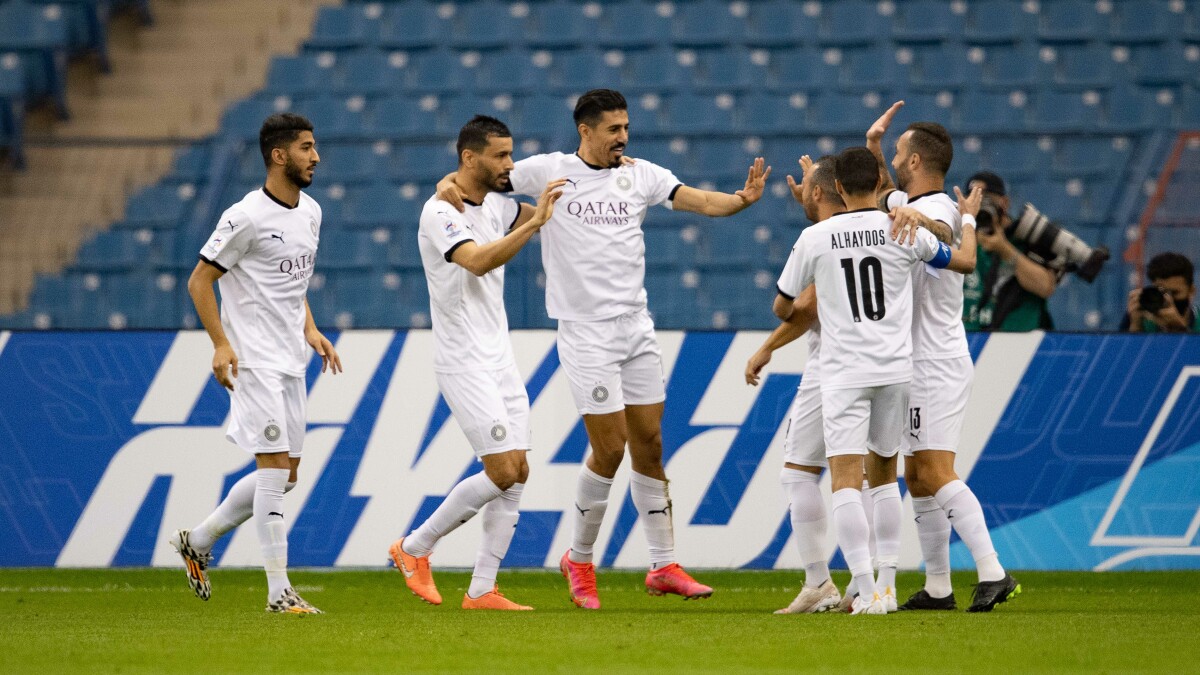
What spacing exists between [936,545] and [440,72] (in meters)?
8.72

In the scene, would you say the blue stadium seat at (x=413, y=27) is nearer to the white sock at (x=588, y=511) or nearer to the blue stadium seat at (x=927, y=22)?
the blue stadium seat at (x=927, y=22)

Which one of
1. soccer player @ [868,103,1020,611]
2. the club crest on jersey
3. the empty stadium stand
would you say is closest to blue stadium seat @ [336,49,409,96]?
the empty stadium stand

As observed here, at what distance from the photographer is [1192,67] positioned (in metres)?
13.5

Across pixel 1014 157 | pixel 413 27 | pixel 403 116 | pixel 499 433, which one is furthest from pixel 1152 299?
pixel 413 27

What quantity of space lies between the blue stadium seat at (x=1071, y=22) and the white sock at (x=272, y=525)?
31.6 ft

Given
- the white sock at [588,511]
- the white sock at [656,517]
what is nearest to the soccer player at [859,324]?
the white sock at [656,517]

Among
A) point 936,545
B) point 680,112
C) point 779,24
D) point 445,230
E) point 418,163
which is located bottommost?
point 936,545

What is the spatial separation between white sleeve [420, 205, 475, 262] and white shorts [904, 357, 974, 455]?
1985 millimetres

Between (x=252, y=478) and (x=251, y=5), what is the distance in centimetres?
993

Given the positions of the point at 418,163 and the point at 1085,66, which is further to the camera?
the point at 1085,66

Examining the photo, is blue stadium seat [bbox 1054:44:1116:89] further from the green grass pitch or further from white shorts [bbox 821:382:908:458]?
white shorts [bbox 821:382:908:458]

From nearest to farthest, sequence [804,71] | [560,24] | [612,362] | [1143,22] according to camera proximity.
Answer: [612,362] < [804,71] < [1143,22] < [560,24]

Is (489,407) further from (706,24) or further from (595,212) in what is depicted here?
(706,24)

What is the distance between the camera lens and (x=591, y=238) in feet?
22.7
